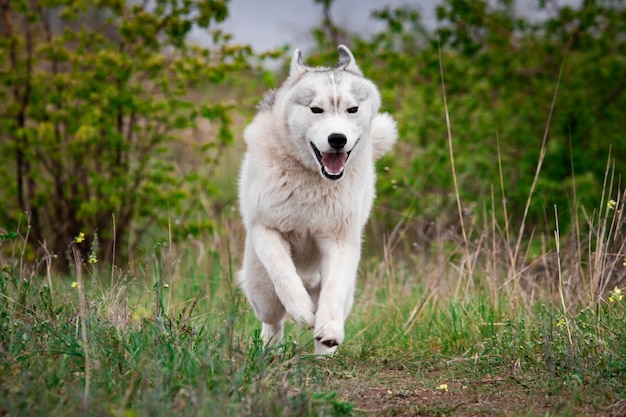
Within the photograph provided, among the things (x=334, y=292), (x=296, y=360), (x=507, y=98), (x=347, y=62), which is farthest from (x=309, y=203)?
(x=507, y=98)

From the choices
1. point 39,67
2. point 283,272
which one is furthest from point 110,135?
point 283,272

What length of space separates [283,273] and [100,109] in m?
4.48

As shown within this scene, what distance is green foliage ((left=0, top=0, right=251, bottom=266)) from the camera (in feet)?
25.7

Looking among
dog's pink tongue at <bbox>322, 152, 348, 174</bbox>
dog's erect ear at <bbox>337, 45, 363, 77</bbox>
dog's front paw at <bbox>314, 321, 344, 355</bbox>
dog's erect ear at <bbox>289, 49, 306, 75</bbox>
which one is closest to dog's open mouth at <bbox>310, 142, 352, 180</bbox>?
dog's pink tongue at <bbox>322, 152, 348, 174</bbox>

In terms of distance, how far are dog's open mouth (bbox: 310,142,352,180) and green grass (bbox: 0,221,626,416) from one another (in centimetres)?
94

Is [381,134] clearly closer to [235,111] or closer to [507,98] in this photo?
[235,111]

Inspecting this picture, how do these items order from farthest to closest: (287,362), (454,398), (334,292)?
1. (334,292)
2. (454,398)
3. (287,362)

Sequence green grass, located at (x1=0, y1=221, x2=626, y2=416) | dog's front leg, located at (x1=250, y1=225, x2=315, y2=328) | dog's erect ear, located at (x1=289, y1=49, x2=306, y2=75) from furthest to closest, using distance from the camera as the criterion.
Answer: dog's erect ear, located at (x1=289, y1=49, x2=306, y2=75) < dog's front leg, located at (x1=250, y1=225, x2=315, y2=328) < green grass, located at (x1=0, y1=221, x2=626, y2=416)

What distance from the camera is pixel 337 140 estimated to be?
4.12 m

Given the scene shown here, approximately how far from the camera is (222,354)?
10.3 feet

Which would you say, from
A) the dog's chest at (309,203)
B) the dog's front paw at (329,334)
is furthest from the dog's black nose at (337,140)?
the dog's front paw at (329,334)

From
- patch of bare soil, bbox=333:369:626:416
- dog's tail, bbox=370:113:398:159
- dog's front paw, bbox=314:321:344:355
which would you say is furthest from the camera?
dog's tail, bbox=370:113:398:159

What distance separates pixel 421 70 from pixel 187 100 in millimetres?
2854

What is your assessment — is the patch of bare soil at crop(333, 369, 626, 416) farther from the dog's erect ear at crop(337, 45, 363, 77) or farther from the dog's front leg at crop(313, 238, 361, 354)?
the dog's erect ear at crop(337, 45, 363, 77)
